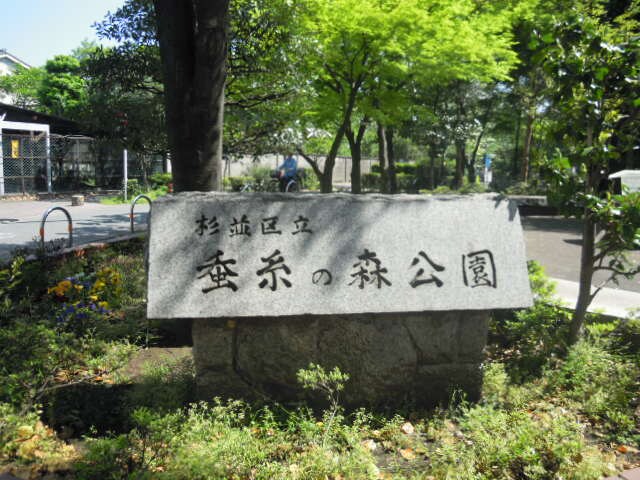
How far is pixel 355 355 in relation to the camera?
3742 mm

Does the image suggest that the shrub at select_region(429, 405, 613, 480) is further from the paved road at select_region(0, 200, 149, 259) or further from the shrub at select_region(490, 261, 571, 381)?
the paved road at select_region(0, 200, 149, 259)

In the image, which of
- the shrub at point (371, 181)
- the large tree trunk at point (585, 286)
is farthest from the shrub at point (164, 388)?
the shrub at point (371, 181)

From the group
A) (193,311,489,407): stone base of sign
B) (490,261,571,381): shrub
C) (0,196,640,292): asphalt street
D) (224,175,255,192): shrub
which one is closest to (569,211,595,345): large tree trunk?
(490,261,571,381): shrub

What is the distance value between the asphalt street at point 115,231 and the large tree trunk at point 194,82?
11.2 ft

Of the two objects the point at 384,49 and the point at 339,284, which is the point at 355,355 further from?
the point at 384,49

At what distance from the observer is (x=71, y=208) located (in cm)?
1777

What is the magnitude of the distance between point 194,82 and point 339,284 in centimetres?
261

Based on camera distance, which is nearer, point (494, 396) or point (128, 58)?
point (494, 396)

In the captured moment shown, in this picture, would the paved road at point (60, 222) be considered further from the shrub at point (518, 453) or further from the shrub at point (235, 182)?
the shrub at point (518, 453)

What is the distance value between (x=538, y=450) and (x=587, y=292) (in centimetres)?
192

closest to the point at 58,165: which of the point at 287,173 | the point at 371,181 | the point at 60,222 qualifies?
the point at 60,222

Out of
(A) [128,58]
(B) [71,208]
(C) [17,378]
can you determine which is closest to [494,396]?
(C) [17,378]

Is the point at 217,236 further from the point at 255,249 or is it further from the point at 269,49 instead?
the point at 269,49

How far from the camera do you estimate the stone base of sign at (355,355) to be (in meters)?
3.61
